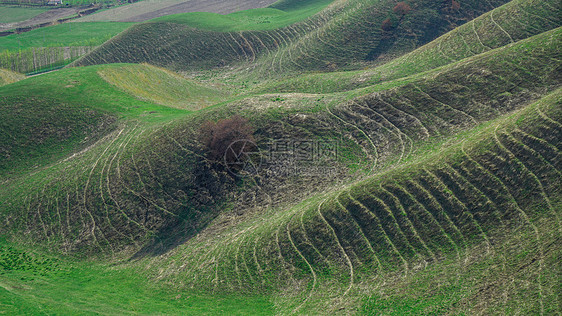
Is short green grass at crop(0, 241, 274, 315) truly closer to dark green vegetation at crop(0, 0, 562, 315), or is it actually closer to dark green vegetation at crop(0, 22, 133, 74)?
dark green vegetation at crop(0, 0, 562, 315)

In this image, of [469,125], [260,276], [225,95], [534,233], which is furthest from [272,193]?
[225,95]

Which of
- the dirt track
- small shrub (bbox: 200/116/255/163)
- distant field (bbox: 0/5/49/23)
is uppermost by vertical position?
distant field (bbox: 0/5/49/23)

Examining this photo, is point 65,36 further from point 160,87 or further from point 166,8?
point 160,87

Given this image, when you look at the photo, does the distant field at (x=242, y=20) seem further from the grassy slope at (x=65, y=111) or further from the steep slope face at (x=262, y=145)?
the steep slope face at (x=262, y=145)

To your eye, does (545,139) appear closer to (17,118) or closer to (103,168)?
(103,168)

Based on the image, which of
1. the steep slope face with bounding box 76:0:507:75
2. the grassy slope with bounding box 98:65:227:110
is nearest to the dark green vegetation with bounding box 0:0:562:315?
the grassy slope with bounding box 98:65:227:110
